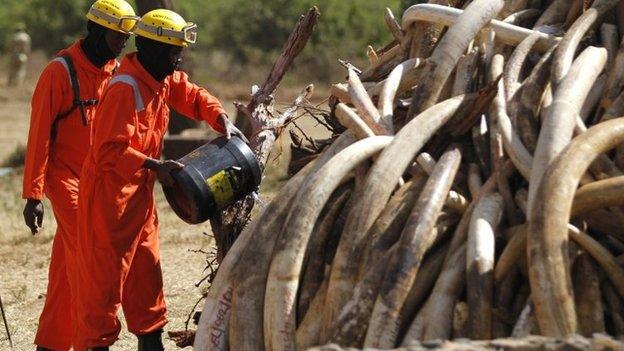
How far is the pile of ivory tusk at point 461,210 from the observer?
4793mm

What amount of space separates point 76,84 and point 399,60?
65.6 inches

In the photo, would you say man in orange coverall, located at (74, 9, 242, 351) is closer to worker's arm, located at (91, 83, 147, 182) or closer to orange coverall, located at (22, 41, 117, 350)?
worker's arm, located at (91, 83, 147, 182)

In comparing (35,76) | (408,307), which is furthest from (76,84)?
(35,76)

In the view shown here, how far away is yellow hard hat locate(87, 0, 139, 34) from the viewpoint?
7082 mm

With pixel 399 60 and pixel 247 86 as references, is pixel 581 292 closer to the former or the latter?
pixel 399 60

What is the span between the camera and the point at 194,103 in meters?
6.99

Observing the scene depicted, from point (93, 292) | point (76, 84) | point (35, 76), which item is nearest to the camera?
point (93, 292)

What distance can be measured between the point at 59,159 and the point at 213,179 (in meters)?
1.13

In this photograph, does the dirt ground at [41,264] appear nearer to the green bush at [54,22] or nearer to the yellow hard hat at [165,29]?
the yellow hard hat at [165,29]

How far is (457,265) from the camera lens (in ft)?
16.3

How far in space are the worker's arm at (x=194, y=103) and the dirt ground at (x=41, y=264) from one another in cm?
73

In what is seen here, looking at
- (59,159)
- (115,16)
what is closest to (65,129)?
(59,159)

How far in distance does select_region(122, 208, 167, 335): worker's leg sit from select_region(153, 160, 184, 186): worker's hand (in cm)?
45

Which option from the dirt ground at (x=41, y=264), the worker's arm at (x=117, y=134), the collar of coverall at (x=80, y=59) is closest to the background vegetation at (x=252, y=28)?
the dirt ground at (x=41, y=264)
